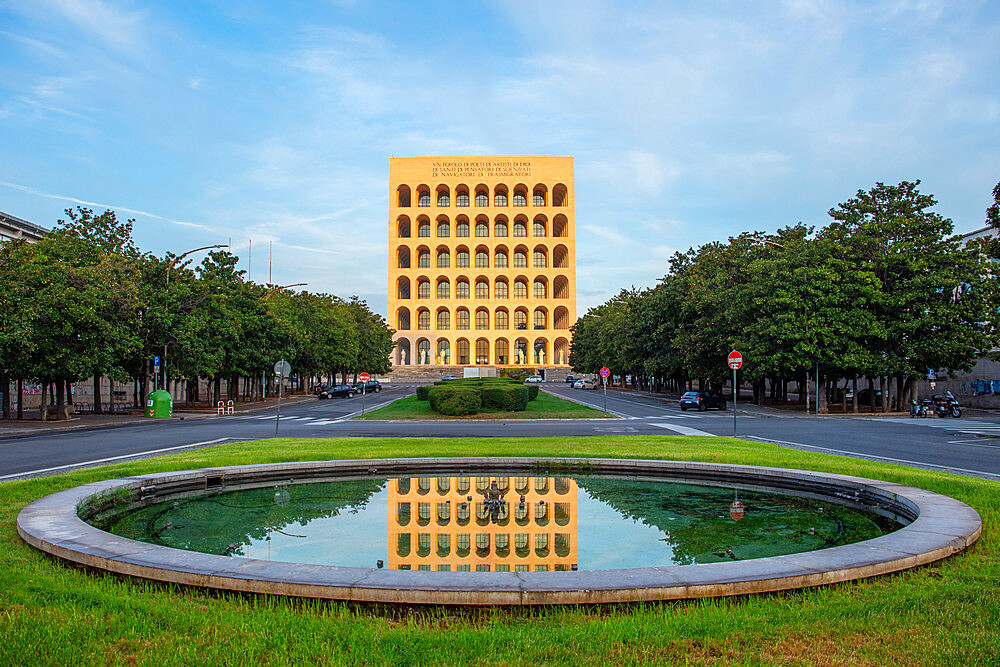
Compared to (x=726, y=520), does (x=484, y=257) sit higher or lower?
higher

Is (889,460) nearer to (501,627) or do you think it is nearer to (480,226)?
(501,627)

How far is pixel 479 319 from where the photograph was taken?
122m

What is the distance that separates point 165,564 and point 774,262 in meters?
40.0

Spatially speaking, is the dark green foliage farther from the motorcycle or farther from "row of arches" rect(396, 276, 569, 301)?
"row of arches" rect(396, 276, 569, 301)

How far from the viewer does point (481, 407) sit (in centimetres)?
3728

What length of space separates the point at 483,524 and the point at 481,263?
115 m

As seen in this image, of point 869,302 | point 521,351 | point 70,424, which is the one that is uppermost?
point 869,302

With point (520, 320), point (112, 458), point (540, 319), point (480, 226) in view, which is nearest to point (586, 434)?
point (112, 458)

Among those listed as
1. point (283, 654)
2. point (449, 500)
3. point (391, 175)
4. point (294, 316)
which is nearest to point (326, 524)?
point (449, 500)

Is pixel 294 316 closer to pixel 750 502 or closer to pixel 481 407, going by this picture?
pixel 481 407

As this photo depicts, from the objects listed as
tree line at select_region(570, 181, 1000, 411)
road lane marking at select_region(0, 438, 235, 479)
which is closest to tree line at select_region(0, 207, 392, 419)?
road lane marking at select_region(0, 438, 235, 479)

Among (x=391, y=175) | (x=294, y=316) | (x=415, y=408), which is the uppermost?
(x=391, y=175)

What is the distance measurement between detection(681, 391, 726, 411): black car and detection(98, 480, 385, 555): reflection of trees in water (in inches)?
1341

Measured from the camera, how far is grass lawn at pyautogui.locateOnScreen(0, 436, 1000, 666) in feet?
13.9
